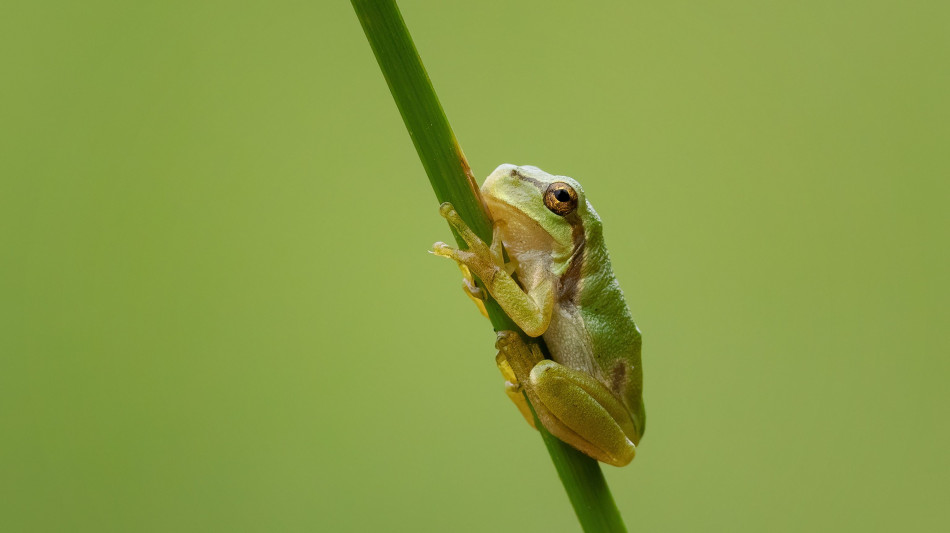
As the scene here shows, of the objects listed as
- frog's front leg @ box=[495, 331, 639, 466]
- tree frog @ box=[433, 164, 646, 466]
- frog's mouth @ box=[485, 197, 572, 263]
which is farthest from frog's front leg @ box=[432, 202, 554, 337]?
frog's mouth @ box=[485, 197, 572, 263]

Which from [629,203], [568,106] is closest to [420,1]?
[568,106]

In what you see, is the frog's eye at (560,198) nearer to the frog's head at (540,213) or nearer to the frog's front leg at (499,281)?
the frog's head at (540,213)

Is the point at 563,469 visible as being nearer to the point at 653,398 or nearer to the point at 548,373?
the point at 548,373

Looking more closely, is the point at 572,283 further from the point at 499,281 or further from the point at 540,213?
the point at 499,281

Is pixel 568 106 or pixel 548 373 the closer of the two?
pixel 548 373

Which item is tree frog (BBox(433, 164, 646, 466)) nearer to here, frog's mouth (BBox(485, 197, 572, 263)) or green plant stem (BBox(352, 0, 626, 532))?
frog's mouth (BBox(485, 197, 572, 263))
